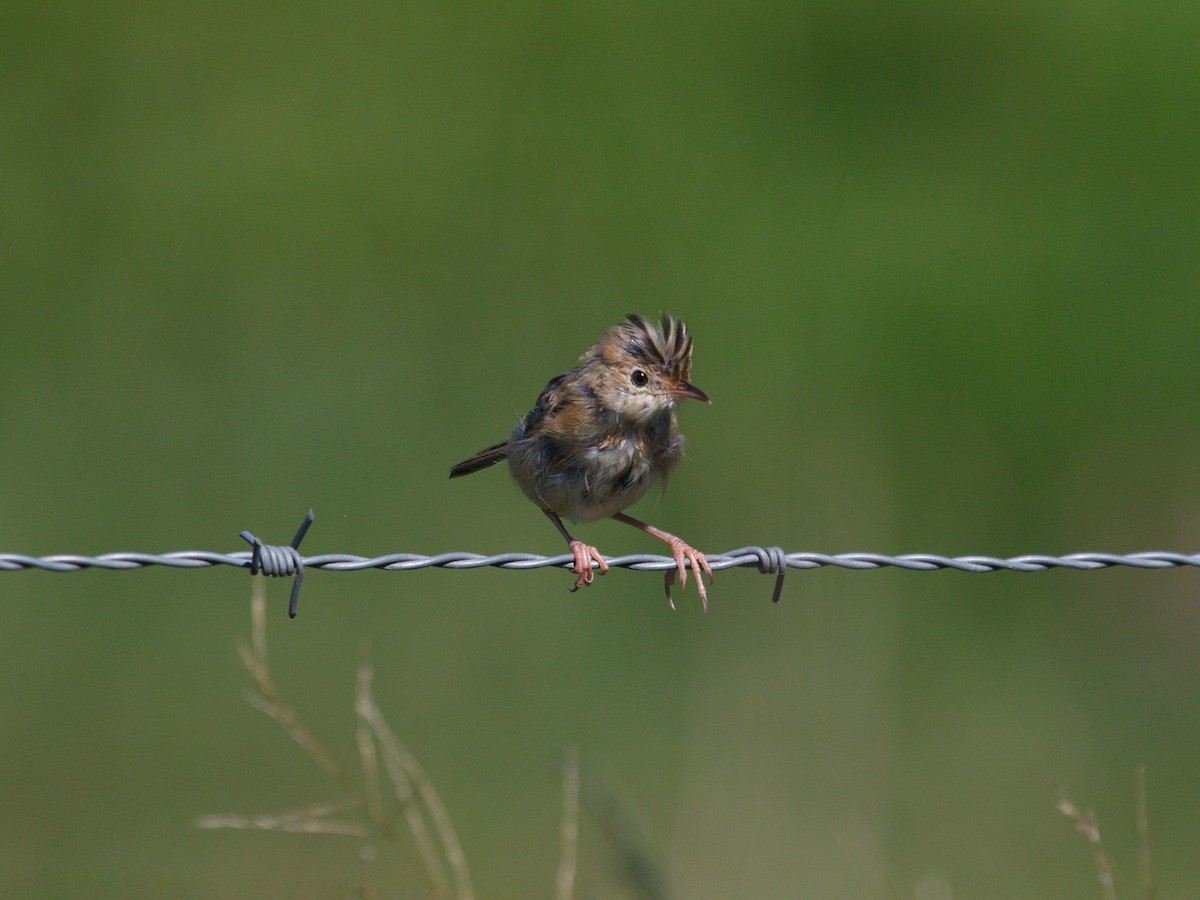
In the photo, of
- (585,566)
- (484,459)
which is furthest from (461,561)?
(484,459)

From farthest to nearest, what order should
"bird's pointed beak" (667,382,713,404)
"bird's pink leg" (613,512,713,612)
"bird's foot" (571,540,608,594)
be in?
"bird's pointed beak" (667,382,713,404)
"bird's foot" (571,540,608,594)
"bird's pink leg" (613,512,713,612)

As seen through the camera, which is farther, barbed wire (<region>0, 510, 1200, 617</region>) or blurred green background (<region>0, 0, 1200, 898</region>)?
blurred green background (<region>0, 0, 1200, 898</region>)

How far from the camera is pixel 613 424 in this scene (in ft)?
19.0

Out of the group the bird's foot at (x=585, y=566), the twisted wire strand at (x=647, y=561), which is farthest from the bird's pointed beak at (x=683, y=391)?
the twisted wire strand at (x=647, y=561)

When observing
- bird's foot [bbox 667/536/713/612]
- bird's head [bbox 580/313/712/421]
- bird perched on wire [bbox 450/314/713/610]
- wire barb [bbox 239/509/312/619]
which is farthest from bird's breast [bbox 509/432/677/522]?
wire barb [bbox 239/509/312/619]

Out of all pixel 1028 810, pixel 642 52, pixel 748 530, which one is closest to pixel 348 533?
pixel 748 530

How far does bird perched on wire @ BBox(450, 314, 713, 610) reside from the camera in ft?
18.9

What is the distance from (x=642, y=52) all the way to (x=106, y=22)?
4.67m

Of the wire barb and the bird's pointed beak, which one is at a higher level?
the bird's pointed beak

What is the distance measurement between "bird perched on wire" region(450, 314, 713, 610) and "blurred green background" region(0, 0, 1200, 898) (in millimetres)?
1495

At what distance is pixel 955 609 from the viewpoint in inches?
392

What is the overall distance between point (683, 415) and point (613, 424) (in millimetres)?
4477

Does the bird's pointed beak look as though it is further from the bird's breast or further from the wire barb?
the wire barb

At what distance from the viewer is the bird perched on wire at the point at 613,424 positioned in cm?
577
